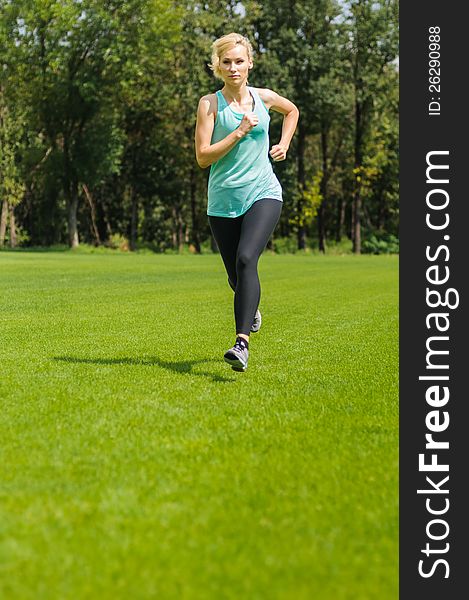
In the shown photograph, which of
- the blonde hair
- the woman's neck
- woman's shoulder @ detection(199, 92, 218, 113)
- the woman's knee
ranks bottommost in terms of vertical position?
the woman's knee

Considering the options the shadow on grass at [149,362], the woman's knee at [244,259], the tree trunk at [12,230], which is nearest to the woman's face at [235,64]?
the woman's knee at [244,259]

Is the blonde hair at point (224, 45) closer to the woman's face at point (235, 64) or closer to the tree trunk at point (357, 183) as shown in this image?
the woman's face at point (235, 64)

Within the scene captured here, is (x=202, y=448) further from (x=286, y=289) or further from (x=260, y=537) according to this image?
(x=286, y=289)

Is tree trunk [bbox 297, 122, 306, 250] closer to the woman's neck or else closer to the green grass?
the green grass

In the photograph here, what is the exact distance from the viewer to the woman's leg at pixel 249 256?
6859mm

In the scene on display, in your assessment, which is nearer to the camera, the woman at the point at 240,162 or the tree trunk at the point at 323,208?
the woman at the point at 240,162

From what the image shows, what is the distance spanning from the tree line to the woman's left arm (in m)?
41.6

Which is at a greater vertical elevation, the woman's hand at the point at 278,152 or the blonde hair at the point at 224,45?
the blonde hair at the point at 224,45

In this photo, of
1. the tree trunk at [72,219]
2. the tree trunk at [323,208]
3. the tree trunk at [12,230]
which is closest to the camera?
the tree trunk at [72,219]

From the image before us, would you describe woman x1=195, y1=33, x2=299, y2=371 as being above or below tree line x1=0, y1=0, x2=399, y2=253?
below

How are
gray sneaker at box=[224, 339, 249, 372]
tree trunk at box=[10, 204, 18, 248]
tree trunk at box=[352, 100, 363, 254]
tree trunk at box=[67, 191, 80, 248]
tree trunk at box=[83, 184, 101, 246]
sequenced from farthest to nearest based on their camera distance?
tree trunk at box=[10, 204, 18, 248] → tree trunk at box=[83, 184, 101, 246] → tree trunk at box=[352, 100, 363, 254] → tree trunk at box=[67, 191, 80, 248] → gray sneaker at box=[224, 339, 249, 372]

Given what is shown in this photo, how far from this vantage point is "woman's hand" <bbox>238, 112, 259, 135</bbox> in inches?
257

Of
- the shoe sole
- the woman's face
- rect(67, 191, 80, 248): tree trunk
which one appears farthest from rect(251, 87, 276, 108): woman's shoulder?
rect(67, 191, 80, 248): tree trunk

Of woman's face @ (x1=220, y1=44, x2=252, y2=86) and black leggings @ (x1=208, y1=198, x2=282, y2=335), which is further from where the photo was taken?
black leggings @ (x1=208, y1=198, x2=282, y2=335)
